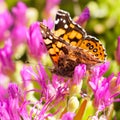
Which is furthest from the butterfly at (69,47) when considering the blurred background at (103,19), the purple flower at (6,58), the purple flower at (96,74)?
the blurred background at (103,19)

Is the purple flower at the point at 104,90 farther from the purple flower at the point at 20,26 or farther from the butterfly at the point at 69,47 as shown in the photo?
the purple flower at the point at 20,26

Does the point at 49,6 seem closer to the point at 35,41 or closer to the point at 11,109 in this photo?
the point at 35,41

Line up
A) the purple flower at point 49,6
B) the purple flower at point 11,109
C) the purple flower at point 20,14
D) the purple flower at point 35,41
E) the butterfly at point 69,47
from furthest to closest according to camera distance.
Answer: the purple flower at point 49,6, the purple flower at point 20,14, the purple flower at point 35,41, the butterfly at point 69,47, the purple flower at point 11,109

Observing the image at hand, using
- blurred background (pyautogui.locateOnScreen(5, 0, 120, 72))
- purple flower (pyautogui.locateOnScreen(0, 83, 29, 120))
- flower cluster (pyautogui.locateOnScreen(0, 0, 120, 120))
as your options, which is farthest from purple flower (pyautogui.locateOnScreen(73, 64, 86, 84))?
blurred background (pyautogui.locateOnScreen(5, 0, 120, 72))

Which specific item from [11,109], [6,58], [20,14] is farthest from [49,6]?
[11,109]

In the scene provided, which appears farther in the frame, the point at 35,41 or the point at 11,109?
the point at 35,41

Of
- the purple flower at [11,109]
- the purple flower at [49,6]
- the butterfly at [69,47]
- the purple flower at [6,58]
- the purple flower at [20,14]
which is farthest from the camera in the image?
the purple flower at [49,6]

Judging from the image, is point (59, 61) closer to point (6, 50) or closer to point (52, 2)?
point (6, 50)
